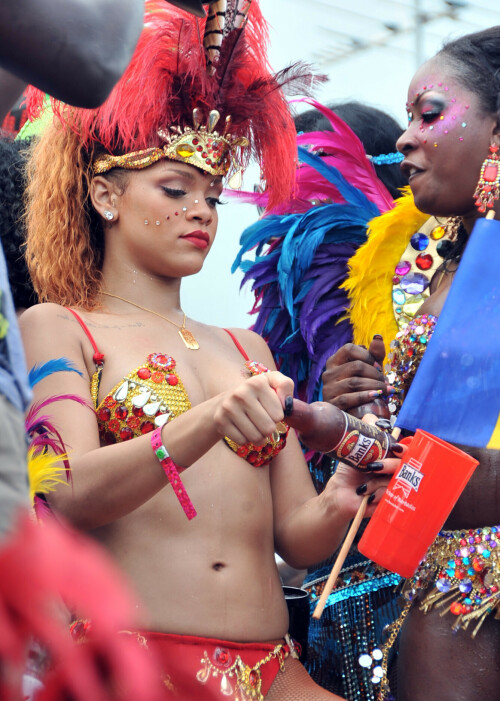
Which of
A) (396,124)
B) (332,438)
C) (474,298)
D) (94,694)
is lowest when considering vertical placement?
(332,438)

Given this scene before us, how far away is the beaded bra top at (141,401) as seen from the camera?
2100 mm

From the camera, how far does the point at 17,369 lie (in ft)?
2.99

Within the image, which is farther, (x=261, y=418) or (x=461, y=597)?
(x=461, y=597)

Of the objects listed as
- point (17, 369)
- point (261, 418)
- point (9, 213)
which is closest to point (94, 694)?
point (17, 369)

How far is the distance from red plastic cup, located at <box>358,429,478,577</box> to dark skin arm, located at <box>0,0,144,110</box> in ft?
3.66

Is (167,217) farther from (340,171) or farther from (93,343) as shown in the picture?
(340,171)

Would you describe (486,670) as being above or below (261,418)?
below

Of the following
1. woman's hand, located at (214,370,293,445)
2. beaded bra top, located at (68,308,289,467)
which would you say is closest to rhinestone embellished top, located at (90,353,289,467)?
beaded bra top, located at (68,308,289,467)

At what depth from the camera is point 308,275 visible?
2.97m

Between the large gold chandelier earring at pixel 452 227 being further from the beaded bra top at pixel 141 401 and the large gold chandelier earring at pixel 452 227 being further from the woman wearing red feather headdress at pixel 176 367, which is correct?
the beaded bra top at pixel 141 401

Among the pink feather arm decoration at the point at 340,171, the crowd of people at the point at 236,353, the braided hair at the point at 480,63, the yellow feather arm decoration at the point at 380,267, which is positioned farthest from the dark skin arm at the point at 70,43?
the pink feather arm decoration at the point at 340,171

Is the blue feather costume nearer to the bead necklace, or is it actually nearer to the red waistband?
the bead necklace

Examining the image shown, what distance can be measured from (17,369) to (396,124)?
291cm

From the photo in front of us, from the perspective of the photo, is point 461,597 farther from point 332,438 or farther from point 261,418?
point 261,418
